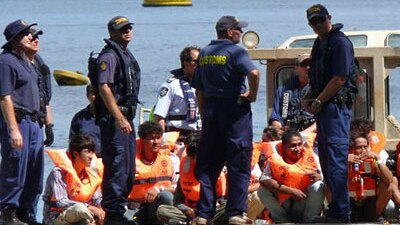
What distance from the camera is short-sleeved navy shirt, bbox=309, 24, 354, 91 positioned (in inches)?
419

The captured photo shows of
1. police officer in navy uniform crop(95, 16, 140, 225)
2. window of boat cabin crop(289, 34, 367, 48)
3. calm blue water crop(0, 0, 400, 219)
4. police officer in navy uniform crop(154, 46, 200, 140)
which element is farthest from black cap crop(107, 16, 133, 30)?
calm blue water crop(0, 0, 400, 219)

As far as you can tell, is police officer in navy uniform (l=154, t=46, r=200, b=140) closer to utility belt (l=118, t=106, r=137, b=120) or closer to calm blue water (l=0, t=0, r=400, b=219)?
utility belt (l=118, t=106, r=137, b=120)

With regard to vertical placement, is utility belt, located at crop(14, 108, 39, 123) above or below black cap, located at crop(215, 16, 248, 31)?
below

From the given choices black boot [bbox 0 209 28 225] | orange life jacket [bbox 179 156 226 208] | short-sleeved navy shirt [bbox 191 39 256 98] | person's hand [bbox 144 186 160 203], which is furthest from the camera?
person's hand [bbox 144 186 160 203]

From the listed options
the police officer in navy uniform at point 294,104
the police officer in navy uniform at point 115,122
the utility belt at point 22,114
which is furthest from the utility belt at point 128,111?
the police officer in navy uniform at point 294,104

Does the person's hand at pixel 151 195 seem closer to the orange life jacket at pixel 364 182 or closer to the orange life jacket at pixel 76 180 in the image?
the orange life jacket at pixel 76 180

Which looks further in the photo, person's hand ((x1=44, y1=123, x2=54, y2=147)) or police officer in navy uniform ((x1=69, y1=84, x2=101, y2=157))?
police officer in navy uniform ((x1=69, y1=84, x2=101, y2=157))

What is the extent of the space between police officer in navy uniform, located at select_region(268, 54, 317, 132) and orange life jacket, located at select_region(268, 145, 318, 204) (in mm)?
1217

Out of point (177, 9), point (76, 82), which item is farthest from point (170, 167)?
point (177, 9)

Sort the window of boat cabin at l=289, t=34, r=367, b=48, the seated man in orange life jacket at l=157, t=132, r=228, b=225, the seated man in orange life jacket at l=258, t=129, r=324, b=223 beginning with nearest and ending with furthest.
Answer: the seated man in orange life jacket at l=157, t=132, r=228, b=225, the seated man in orange life jacket at l=258, t=129, r=324, b=223, the window of boat cabin at l=289, t=34, r=367, b=48

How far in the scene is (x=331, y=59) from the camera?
10727 mm

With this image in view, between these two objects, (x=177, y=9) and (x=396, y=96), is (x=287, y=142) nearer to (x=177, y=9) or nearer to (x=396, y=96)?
(x=396, y=96)

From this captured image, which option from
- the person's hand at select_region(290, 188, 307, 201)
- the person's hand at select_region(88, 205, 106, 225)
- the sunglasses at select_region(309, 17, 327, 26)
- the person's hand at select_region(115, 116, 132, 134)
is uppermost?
the sunglasses at select_region(309, 17, 327, 26)

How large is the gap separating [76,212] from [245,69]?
1.93m
